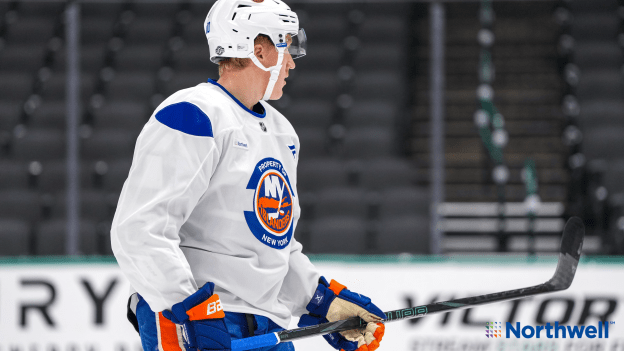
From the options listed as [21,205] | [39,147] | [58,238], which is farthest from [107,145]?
[58,238]

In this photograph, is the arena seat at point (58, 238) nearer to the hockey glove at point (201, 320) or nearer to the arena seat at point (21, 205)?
the arena seat at point (21, 205)

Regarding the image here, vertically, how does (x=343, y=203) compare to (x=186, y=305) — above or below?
below

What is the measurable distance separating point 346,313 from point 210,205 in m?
0.53

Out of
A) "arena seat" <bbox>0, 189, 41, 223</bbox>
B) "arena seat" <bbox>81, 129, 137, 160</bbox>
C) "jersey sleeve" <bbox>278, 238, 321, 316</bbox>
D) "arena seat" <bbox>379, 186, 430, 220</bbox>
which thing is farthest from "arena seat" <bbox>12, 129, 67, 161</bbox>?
"jersey sleeve" <bbox>278, 238, 321, 316</bbox>

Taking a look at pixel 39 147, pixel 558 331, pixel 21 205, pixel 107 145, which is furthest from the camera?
pixel 39 147

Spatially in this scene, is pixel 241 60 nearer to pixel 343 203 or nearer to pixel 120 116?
pixel 343 203

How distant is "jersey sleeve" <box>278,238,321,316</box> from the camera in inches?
72.0

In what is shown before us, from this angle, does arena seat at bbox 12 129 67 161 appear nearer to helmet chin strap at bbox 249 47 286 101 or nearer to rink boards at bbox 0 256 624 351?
rink boards at bbox 0 256 624 351

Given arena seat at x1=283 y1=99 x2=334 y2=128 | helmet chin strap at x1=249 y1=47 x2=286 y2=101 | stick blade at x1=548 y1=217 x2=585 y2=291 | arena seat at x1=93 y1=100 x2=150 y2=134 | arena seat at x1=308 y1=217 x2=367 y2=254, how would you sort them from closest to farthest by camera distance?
1. helmet chin strap at x1=249 y1=47 x2=286 y2=101
2. stick blade at x1=548 y1=217 x2=585 y2=291
3. arena seat at x1=308 y1=217 x2=367 y2=254
4. arena seat at x1=93 y1=100 x2=150 y2=134
5. arena seat at x1=283 y1=99 x2=334 y2=128

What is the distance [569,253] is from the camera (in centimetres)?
201

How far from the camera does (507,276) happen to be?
11.8 ft

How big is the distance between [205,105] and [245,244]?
307 mm

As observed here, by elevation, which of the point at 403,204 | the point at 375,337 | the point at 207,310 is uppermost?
the point at 207,310

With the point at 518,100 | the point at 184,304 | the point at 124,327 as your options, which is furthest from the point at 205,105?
the point at 518,100
